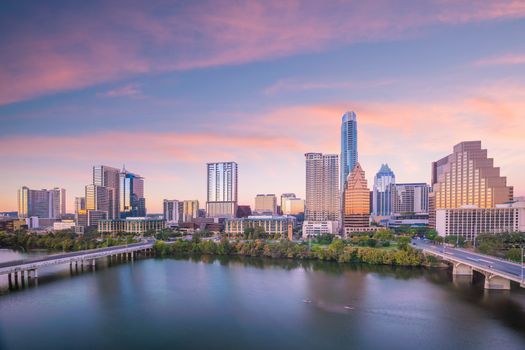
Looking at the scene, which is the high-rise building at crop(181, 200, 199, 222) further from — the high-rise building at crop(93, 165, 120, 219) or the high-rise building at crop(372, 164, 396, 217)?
the high-rise building at crop(372, 164, 396, 217)

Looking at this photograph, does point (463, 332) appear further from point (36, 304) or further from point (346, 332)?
point (36, 304)

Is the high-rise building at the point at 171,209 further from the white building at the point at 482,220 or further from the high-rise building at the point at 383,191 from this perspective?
the white building at the point at 482,220

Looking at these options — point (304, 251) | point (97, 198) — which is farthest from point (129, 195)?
point (304, 251)

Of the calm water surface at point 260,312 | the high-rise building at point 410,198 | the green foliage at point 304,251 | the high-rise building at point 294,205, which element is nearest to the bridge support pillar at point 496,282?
the calm water surface at point 260,312

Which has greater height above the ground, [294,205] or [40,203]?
Result: [40,203]

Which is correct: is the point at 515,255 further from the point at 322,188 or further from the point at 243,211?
the point at 243,211

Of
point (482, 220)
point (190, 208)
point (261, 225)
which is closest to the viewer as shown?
point (482, 220)
